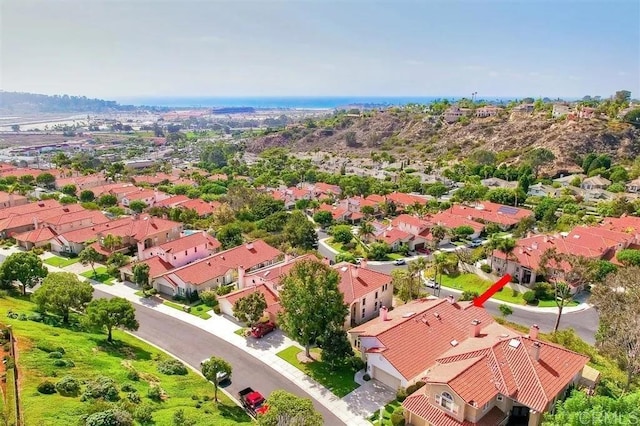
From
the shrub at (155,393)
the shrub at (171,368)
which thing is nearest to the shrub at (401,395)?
the shrub at (155,393)

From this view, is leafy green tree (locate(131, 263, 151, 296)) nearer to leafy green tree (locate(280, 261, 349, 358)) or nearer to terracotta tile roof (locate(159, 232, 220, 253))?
terracotta tile roof (locate(159, 232, 220, 253))

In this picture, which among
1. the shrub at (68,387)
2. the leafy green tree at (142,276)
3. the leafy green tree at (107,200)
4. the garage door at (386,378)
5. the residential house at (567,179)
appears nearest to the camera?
the shrub at (68,387)

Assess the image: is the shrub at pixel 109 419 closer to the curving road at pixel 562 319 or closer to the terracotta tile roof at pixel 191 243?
the terracotta tile roof at pixel 191 243

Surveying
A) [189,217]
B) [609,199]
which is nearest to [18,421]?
[189,217]

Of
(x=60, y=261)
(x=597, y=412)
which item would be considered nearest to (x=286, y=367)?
(x=597, y=412)

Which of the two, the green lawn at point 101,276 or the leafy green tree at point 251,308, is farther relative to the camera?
the green lawn at point 101,276
